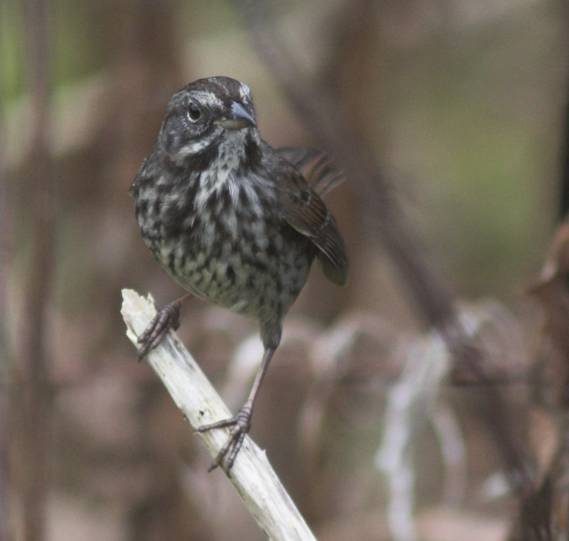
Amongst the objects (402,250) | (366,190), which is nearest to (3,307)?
(366,190)

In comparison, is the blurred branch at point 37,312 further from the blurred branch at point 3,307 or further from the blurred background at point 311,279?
the blurred branch at point 3,307

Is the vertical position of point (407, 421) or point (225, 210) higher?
point (407, 421)

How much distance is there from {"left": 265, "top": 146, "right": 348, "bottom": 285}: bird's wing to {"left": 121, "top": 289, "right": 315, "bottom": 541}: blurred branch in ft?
1.93

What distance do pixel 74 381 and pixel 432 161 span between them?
2.93 m

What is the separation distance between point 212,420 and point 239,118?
29.3 inches

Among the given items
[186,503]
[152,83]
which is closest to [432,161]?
[152,83]

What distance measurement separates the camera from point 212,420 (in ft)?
9.45

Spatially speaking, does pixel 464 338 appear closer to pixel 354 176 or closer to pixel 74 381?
pixel 354 176

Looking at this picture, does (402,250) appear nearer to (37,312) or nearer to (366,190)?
(366,190)

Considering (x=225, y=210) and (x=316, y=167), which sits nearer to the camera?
(x=225, y=210)

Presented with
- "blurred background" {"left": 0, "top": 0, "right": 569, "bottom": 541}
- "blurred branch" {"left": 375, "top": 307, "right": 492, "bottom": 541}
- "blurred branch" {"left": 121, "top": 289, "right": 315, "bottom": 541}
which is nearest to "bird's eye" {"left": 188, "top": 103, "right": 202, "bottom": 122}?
"blurred branch" {"left": 121, "top": 289, "right": 315, "bottom": 541}

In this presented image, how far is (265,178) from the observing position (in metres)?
3.48

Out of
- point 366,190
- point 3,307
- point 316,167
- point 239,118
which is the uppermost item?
point 316,167

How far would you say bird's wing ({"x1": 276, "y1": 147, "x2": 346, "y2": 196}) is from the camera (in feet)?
13.2
